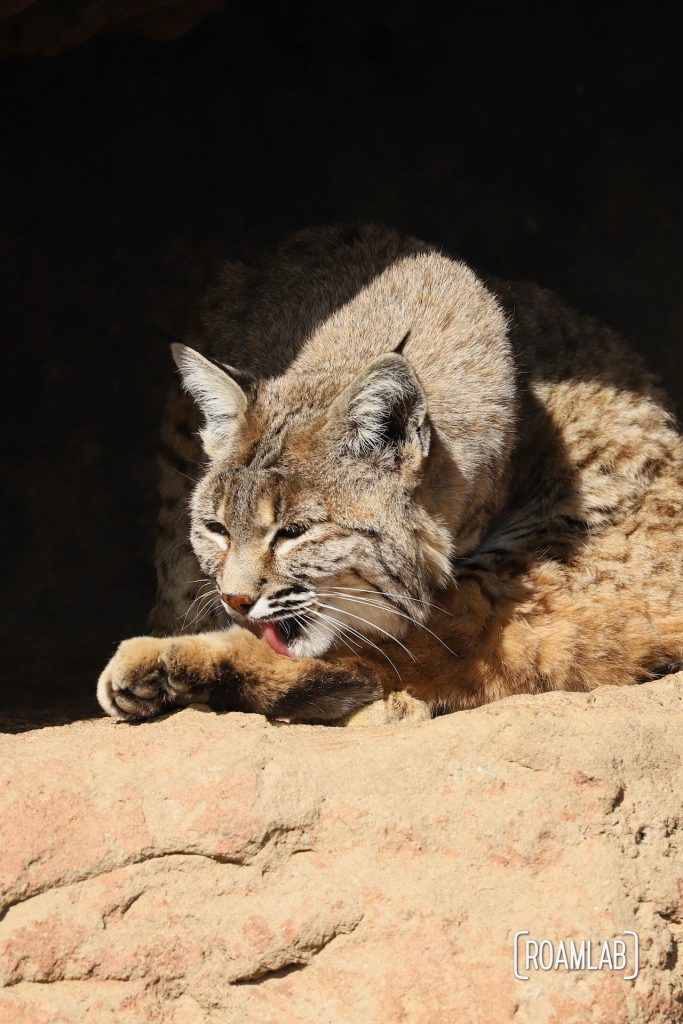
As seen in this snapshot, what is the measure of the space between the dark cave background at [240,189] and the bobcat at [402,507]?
5.50 ft

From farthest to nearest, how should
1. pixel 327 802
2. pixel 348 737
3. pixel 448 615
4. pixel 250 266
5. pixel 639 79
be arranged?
pixel 639 79 < pixel 250 266 < pixel 448 615 < pixel 348 737 < pixel 327 802

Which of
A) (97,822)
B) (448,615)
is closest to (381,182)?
(448,615)

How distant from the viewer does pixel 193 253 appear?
7.19 m

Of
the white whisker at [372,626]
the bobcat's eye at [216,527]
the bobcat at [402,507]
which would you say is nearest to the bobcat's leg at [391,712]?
the bobcat at [402,507]

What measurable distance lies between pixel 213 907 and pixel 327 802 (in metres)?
0.42

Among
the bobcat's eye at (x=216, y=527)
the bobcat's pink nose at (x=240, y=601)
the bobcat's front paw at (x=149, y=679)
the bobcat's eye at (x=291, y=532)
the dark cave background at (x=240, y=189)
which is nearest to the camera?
the bobcat's front paw at (x=149, y=679)

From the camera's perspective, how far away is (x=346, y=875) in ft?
10.5

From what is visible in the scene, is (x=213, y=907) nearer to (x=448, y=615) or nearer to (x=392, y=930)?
(x=392, y=930)

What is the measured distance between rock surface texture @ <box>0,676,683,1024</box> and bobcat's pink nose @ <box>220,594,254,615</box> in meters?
0.63

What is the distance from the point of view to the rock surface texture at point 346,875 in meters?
3.05

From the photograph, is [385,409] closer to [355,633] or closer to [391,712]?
[355,633]

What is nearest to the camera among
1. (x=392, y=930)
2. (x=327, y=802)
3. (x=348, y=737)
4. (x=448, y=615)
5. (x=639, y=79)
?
(x=392, y=930)

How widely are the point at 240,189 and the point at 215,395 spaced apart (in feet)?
9.44

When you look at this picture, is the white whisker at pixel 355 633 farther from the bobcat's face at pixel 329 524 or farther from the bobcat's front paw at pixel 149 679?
the bobcat's front paw at pixel 149 679
